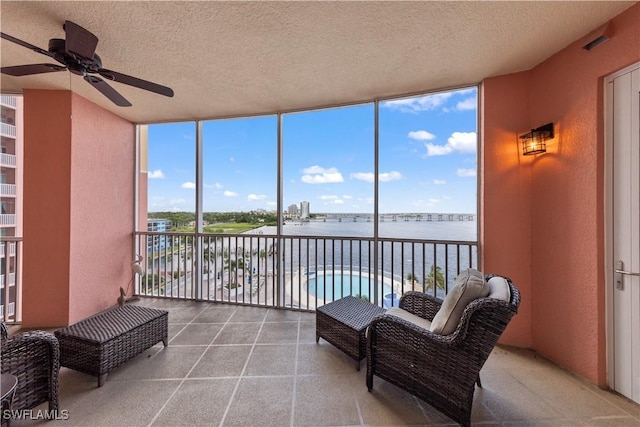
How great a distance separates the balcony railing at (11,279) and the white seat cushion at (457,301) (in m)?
4.25

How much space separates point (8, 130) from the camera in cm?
267

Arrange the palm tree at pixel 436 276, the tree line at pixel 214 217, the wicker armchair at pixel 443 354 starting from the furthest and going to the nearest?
the tree line at pixel 214 217, the palm tree at pixel 436 276, the wicker armchair at pixel 443 354

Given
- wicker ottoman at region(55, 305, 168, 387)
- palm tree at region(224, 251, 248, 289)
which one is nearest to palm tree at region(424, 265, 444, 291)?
palm tree at region(224, 251, 248, 289)

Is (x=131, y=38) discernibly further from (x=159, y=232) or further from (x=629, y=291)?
(x=629, y=291)

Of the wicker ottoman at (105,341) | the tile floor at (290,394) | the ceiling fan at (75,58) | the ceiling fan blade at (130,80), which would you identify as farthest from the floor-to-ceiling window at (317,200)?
the ceiling fan at (75,58)

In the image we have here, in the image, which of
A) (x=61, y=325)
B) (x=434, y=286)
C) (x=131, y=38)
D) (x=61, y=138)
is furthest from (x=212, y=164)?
(x=434, y=286)

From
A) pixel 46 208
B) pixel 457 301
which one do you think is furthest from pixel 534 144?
pixel 46 208

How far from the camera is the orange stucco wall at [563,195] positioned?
176cm

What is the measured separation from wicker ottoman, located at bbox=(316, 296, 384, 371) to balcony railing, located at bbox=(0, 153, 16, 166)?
3.71m

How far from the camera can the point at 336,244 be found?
10.3 feet

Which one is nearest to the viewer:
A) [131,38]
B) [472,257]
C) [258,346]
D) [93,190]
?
[131,38]

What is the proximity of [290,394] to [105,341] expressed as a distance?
1405 mm

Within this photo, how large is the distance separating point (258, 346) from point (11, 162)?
3.38m

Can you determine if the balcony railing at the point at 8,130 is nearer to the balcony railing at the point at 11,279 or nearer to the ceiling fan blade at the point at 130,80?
Answer: the balcony railing at the point at 11,279
